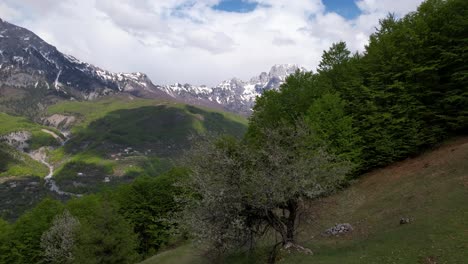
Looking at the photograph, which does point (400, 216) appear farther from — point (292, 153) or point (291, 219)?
point (292, 153)

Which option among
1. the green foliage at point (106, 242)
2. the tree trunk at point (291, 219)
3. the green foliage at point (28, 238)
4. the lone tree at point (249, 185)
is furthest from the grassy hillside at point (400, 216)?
the green foliage at point (28, 238)

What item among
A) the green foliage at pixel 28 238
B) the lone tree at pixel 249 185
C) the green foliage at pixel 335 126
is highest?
the green foliage at pixel 335 126

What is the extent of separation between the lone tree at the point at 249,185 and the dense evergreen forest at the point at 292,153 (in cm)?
9

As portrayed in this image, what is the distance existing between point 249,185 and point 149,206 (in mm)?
54230

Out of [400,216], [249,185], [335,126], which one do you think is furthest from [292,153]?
[335,126]

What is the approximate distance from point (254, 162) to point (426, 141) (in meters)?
34.1

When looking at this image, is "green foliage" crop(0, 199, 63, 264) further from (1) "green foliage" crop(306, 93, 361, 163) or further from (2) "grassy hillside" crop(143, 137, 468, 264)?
(1) "green foliage" crop(306, 93, 361, 163)

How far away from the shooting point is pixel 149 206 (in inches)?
3152

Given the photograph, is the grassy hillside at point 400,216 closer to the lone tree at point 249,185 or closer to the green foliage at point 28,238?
the lone tree at point 249,185

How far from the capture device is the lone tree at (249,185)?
99.5 feet

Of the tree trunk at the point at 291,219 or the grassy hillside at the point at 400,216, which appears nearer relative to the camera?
the grassy hillside at the point at 400,216

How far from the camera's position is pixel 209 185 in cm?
3103

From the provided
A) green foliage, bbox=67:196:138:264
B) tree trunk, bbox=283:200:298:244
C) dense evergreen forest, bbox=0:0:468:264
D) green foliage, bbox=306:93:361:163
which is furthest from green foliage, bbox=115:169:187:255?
tree trunk, bbox=283:200:298:244

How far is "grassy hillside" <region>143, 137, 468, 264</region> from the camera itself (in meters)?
27.5
